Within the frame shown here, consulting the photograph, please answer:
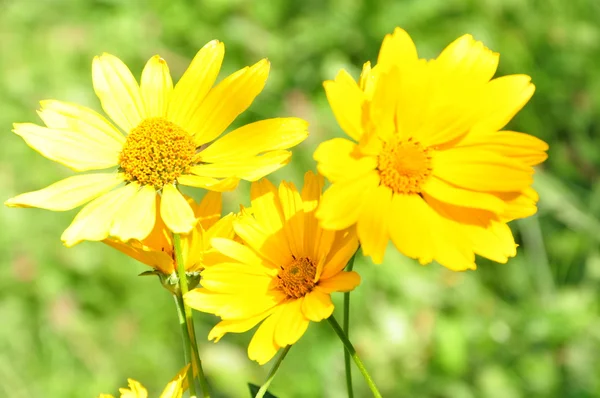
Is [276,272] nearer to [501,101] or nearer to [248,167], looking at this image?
[248,167]

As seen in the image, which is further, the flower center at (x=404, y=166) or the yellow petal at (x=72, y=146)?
the yellow petal at (x=72, y=146)

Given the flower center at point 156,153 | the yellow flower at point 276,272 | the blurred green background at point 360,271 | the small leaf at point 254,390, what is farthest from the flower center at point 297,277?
the blurred green background at point 360,271

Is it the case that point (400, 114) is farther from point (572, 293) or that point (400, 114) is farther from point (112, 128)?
point (572, 293)

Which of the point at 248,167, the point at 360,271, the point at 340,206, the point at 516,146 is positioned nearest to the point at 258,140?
the point at 248,167

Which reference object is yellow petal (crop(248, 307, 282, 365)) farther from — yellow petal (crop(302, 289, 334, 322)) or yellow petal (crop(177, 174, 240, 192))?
yellow petal (crop(177, 174, 240, 192))

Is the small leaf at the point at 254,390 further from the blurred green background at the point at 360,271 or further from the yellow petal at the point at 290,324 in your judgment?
the blurred green background at the point at 360,271

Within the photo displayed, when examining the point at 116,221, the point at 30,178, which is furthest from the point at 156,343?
the point at 116,221
